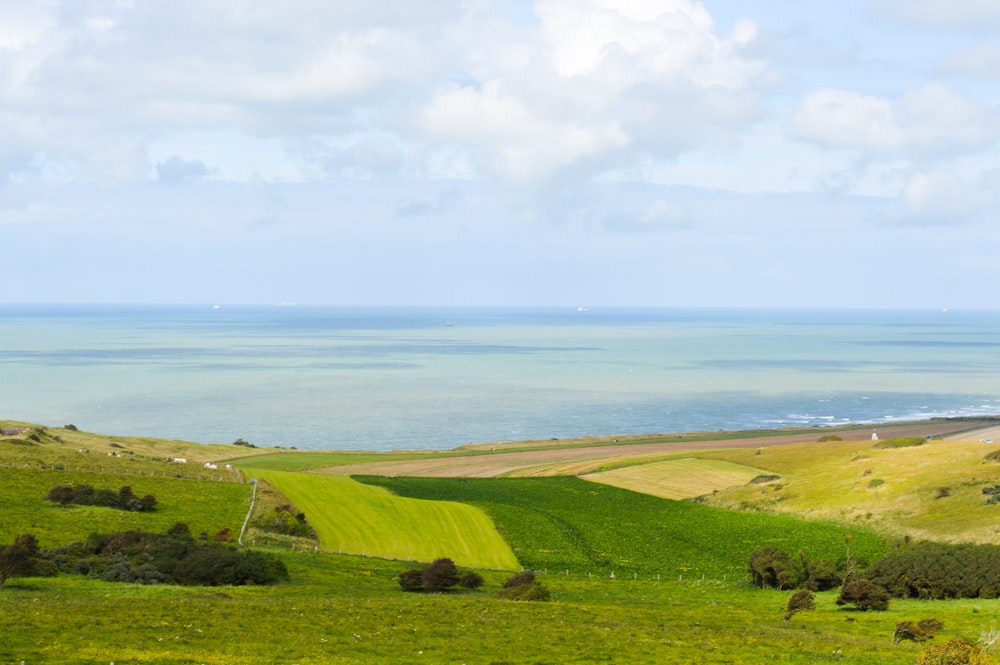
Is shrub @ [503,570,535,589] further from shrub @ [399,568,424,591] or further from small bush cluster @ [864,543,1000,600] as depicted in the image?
small bush cluster @ [864,543,1000,600]

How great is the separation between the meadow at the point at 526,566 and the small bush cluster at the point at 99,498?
108 centimetres

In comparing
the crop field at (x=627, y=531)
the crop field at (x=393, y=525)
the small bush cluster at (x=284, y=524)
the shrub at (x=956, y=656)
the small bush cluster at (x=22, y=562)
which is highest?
the shrub at (x=956, y=656)

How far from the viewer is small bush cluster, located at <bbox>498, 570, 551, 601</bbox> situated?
1503 inches

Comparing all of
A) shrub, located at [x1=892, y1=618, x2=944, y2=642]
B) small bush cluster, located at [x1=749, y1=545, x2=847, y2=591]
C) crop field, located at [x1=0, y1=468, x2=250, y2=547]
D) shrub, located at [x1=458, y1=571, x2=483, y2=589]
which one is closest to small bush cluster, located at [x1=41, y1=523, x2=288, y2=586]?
crop field, located at [x1=0, y1=468, x2=250, y2=547]

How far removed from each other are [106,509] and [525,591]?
1118 inches

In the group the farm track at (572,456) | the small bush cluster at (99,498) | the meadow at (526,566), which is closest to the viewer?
the meadow at (526,566)

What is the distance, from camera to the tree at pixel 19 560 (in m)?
33.8

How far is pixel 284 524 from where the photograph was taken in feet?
178

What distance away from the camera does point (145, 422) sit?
5960 inches

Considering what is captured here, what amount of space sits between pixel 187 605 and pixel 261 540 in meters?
19.5

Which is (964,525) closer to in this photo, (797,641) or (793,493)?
(793,493)

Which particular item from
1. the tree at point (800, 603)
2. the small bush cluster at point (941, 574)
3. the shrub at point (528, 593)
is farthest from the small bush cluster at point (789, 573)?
the shrub at point (528, 593)

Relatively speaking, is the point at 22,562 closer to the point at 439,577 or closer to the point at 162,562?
the point at 162,562

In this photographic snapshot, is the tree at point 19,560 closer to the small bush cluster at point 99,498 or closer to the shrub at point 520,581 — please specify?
the small bush cluster at point 99,498
